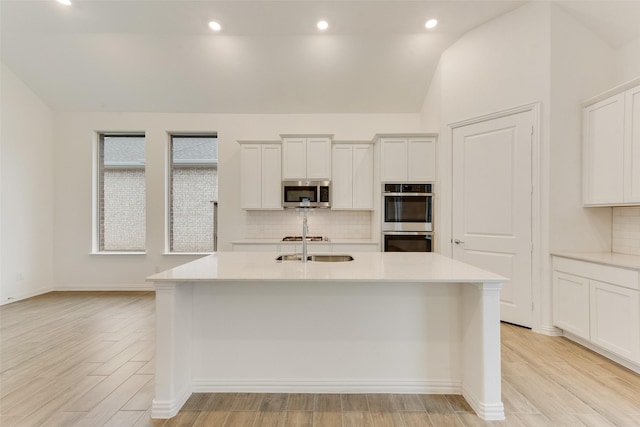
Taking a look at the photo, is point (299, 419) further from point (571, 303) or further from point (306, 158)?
point (306, 158)

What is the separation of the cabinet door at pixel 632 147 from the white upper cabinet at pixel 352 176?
9.20 feet

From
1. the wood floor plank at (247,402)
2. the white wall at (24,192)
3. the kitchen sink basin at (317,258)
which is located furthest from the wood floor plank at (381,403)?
the white wall at (24,192)

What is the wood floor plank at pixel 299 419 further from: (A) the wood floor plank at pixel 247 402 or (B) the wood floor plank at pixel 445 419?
(B) the wood floor plank at pixel 445 419

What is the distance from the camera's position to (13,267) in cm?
450

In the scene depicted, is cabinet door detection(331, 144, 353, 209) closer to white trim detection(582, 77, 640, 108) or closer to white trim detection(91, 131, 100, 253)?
white trim detection(582, 77, 640, 108)

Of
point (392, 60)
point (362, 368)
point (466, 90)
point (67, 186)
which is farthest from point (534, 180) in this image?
point (67, 186)

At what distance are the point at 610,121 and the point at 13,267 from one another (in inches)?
301

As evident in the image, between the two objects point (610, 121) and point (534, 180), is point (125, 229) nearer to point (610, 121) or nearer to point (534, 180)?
point (534, 180)

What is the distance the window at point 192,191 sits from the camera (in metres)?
5.32

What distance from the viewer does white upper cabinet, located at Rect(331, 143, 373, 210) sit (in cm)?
476

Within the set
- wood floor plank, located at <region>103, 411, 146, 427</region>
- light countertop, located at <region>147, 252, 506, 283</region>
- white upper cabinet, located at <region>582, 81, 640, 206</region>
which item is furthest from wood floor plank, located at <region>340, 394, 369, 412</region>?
white upper cabinet, located at <region>582, 81, 640, 206</region>

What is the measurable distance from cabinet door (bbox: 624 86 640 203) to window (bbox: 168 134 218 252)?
5241mm

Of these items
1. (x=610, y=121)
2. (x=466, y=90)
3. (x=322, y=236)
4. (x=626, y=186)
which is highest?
(x=466, y=90)

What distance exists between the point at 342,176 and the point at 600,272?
3.16 meters
